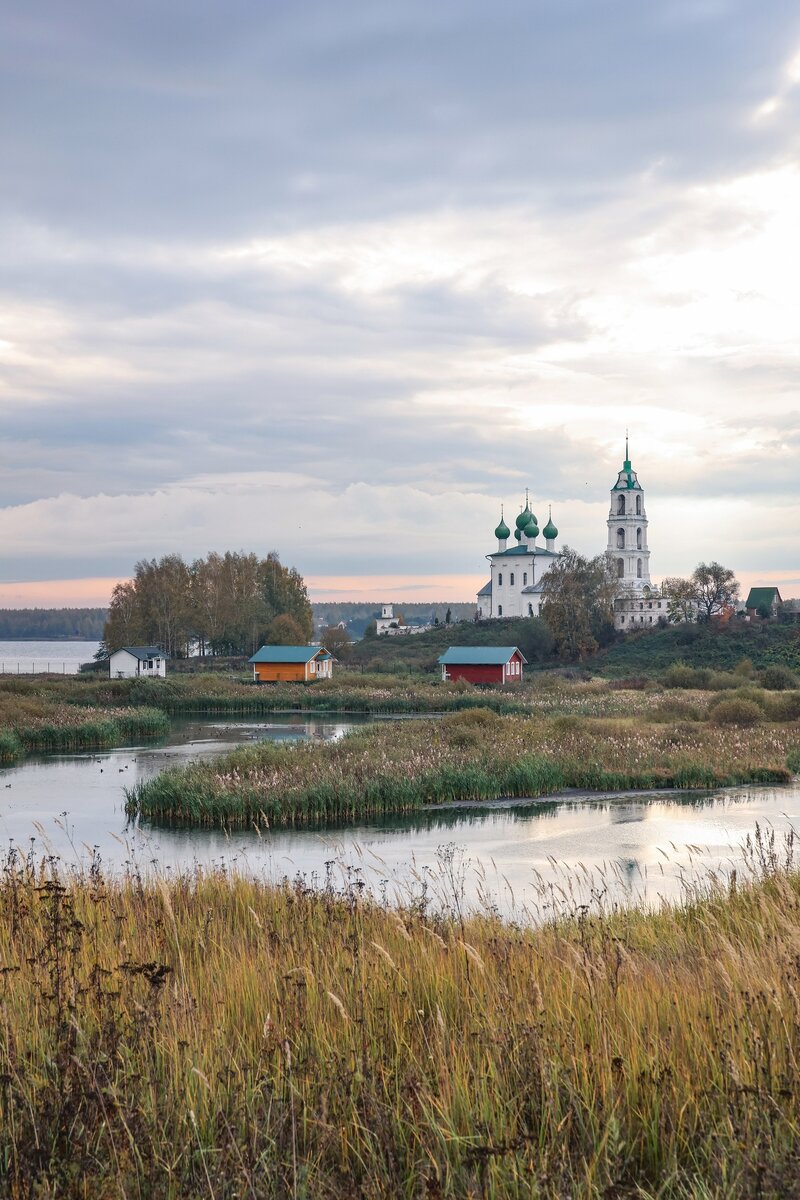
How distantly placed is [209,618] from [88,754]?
50.0m

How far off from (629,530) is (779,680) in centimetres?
5645

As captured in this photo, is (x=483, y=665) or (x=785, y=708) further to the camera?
(x=483, y=665)

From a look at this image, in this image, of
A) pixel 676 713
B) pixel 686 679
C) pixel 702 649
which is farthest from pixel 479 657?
pixel 676 713

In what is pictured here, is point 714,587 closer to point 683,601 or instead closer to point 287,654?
point 683,601

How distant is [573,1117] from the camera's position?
3682 mm

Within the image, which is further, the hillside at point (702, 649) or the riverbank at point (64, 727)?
the hillside at point (702, 649)

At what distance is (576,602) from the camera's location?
72188mm

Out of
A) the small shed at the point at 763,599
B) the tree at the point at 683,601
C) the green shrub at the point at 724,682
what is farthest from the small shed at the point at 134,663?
the small shed at the point at 763,599

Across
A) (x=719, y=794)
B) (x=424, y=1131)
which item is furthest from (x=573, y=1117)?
(x=719, y=794)

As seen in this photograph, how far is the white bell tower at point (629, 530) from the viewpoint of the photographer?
4003 inches

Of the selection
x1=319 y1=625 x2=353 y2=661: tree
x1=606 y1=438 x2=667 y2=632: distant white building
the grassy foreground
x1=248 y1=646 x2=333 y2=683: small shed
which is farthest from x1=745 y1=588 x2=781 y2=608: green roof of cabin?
the grassy foreground

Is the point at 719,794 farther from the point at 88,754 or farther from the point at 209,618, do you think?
the point at 209,618

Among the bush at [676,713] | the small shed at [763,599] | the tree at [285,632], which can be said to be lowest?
the bush at [676,713]

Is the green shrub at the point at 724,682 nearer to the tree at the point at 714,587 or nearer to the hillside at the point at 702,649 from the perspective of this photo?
the hillside at the point at 702,649
